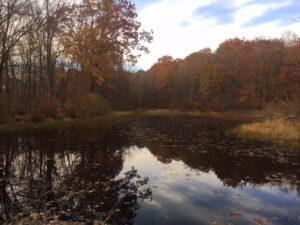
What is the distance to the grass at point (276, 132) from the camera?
23422 millimetres

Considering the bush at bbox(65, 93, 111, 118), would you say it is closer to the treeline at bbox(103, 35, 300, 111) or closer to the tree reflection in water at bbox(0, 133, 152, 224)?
the tree reflection in water at bbox(0, 133, 152, 224)

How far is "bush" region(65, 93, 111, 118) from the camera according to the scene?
35.2 m

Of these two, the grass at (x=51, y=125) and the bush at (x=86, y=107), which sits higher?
the bush at (x=86, y=107)

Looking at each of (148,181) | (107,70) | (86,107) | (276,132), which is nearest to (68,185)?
(148,181)

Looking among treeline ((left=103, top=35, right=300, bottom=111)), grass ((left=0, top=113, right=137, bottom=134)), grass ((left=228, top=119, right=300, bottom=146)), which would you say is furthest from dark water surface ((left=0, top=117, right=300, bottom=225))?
treeline ((left=103, top=35, right=300, bottom=111))

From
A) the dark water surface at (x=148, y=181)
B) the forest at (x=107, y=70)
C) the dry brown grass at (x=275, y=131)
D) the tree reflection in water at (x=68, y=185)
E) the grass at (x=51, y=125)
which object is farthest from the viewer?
the forest at (x=107, y=70)

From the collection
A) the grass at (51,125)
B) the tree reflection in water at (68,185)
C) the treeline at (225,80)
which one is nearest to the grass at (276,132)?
the tree reflection in water at (68,185)

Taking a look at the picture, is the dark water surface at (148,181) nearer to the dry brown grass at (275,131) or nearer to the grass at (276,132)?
the grass at (276,132)

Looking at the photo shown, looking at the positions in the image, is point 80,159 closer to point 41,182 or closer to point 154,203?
point 41,182

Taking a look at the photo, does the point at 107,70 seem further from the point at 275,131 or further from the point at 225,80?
the point at 225,80

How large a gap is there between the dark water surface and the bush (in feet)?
40.1

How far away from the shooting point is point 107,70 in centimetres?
4088

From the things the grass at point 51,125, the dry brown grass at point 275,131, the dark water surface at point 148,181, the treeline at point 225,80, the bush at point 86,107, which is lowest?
the dark water surface at point 148,181

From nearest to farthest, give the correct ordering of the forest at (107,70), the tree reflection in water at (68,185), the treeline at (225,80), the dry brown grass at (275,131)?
the tree reflection in water at (68,185), the dry brown grass at (275,131), the forest at (107,70), the treeline at (225,80)
